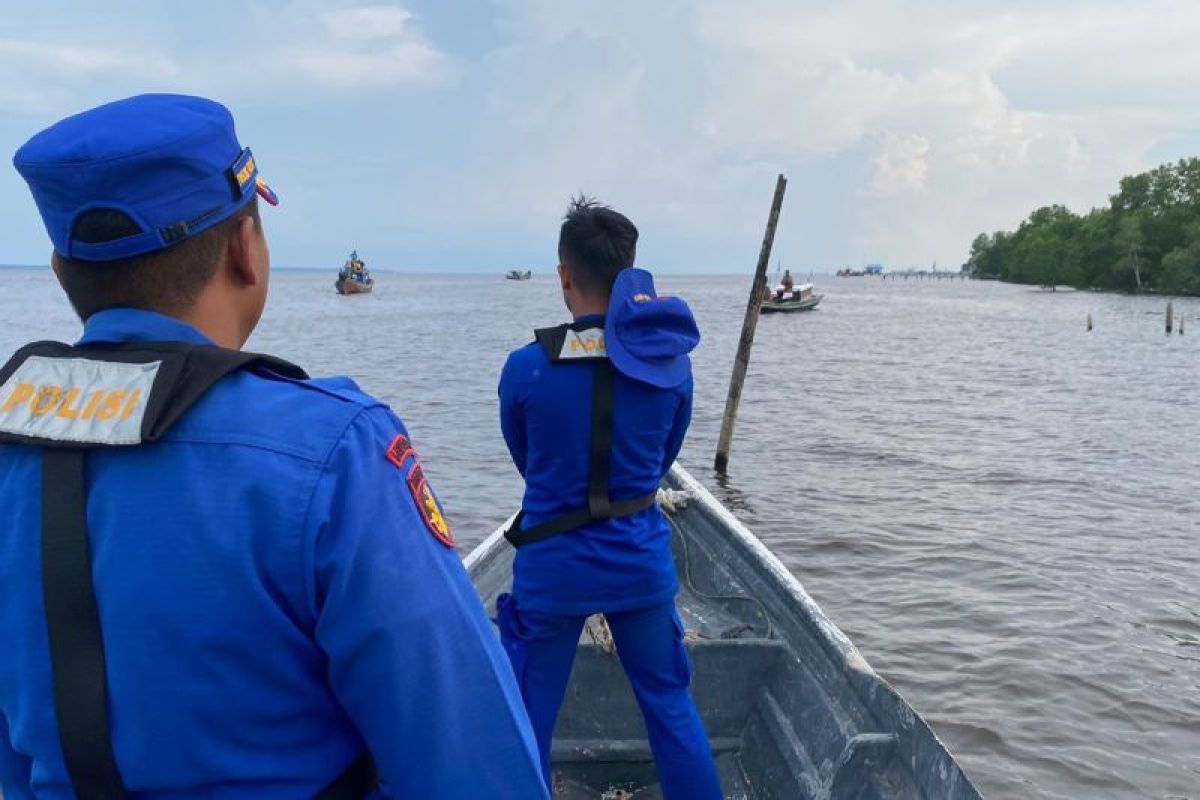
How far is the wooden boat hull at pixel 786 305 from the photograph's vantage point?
53.3m

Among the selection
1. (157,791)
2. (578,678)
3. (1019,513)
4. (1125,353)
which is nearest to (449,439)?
(1019,513)

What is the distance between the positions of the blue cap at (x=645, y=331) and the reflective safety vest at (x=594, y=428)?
7cm

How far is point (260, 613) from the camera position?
3.86ft

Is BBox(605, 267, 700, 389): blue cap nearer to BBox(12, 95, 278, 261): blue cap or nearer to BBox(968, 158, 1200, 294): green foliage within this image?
BBox(12, 95, 278, 261): blue cap

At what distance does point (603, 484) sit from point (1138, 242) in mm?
99810

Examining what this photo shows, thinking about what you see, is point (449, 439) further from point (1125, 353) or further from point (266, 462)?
point (1125, 353)

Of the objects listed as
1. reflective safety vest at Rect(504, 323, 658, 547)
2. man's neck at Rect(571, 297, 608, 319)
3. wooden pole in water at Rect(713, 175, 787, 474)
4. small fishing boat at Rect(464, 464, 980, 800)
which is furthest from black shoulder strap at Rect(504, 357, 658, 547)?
wooden pole in water at Rect(713, 175, 787, 474)

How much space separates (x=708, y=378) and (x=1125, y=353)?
18.0m

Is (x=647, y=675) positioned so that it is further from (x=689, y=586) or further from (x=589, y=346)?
(x=689, y=586)

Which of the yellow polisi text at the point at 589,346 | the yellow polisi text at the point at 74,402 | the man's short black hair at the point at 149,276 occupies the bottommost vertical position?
the yellow polisi text at the point at 589,346

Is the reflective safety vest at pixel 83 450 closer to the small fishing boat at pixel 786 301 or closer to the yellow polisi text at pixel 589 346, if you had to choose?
the yellow polisi text at pixel 589 346

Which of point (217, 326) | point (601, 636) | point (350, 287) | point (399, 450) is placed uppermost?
point (350, 287)

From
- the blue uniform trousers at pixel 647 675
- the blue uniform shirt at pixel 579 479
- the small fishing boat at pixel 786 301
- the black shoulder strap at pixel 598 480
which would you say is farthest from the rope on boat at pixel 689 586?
the small fishing boat at pixel 786 301

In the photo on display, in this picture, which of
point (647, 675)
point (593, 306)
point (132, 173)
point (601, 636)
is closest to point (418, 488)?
point (132, 173)
